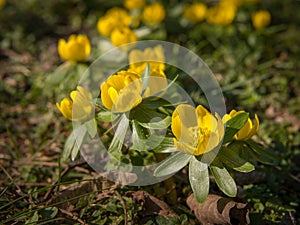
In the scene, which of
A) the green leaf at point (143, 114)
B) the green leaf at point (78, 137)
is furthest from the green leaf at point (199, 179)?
the green leaf at point (78, 137)

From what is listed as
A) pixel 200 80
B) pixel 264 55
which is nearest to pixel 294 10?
pixel 264 55

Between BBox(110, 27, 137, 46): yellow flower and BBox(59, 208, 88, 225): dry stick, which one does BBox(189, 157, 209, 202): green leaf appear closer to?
BBox(59, 208, 88, 225): dry stick

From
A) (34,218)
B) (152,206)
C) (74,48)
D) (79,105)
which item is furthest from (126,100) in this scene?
(74,48)

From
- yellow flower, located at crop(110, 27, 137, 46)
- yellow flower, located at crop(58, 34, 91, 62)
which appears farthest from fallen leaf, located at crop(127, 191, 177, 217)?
yellow flower, located at crop(110, 27, 137, 46)

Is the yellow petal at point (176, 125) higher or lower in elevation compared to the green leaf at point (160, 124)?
higher

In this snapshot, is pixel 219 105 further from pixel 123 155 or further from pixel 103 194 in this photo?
pixel 103 194

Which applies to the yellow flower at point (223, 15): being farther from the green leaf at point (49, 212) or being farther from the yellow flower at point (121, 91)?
the green leaf at point (49, 212)
